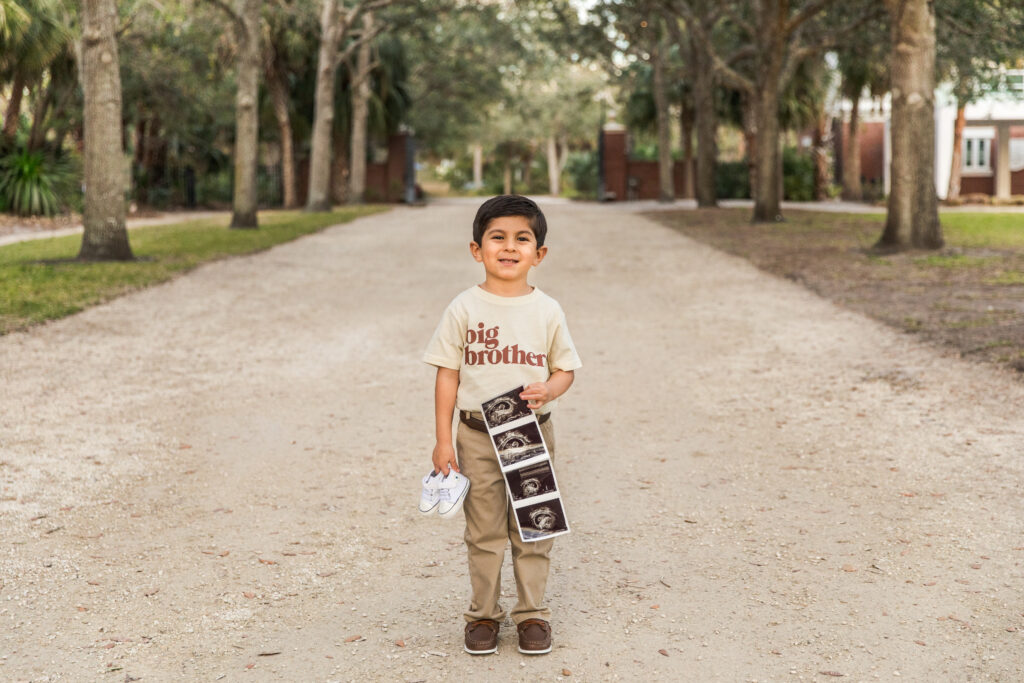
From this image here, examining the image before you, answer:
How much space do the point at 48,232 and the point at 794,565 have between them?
20726 mm

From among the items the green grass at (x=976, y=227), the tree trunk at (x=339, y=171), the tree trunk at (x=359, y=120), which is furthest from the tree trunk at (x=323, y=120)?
the green grass at (x=976, y=227)

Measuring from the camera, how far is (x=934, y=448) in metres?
5.91

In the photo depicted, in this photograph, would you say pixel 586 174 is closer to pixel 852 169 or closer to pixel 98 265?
pixel 852 169

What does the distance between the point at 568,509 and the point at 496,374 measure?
1.67 metres

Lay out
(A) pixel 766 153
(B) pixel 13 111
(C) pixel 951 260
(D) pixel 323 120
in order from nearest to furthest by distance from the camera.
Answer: (C) pixel 951 260 < (A) pixel 766 153 < (B) pixel 13 111 < (D) pixel 323 120

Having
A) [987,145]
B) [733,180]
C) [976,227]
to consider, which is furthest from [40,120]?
[987,145]

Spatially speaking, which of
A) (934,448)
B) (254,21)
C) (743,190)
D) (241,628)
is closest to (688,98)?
(743,190)

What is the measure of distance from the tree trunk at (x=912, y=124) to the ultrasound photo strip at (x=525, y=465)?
13599 millimetres

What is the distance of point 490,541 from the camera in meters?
3.47

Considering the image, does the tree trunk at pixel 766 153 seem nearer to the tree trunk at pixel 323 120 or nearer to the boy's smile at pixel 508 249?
the tree trunk at pixel 323 120

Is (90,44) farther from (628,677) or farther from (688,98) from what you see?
(688,98)

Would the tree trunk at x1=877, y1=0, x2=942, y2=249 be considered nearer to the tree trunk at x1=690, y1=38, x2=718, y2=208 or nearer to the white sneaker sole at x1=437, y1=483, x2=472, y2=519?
the white sneaker sole at x1=437, y1=483, x2=472, y2=519

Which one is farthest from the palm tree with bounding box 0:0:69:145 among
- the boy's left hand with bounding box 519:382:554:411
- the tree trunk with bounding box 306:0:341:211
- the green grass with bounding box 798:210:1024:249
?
the boy's left hand with bounding box 519:382:554:411

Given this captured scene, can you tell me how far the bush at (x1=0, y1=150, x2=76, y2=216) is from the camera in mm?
25266
